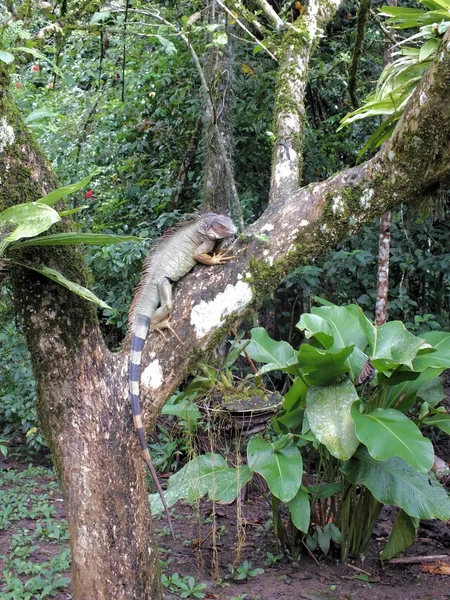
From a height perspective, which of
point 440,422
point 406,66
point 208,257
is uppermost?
point 406,66

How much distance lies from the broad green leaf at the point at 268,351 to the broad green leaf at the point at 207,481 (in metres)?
0.70

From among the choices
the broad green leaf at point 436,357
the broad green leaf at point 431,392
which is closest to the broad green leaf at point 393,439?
the broad green leaf at point 436,357

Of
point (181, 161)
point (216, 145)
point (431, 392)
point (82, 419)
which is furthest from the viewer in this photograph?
point (181, 161)

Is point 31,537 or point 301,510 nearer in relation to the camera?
point 301,510

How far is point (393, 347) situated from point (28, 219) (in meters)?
2.31

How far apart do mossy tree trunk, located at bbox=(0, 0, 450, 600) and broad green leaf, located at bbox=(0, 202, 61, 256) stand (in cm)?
31

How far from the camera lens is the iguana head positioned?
11.5 ft

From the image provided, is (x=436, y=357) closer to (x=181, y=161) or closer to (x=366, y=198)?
(x=366, y=198)

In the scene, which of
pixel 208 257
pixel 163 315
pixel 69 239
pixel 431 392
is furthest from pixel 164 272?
pixel 431 392

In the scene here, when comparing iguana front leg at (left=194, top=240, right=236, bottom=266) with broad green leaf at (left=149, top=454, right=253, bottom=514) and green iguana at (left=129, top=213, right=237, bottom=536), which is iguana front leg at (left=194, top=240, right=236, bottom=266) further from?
broad green leaf at (left=149, top=454, right=253, bottom=514)

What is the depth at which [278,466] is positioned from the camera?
12.3 ft

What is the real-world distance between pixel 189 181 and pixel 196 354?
14.8 ft

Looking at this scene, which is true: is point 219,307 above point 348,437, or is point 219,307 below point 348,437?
above

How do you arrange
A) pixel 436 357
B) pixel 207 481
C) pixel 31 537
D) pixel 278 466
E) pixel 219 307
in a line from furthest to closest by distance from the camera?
pixel 31 537
pixel 207 481
pixel 436 357
pixel 278 466
pixel 219 307
